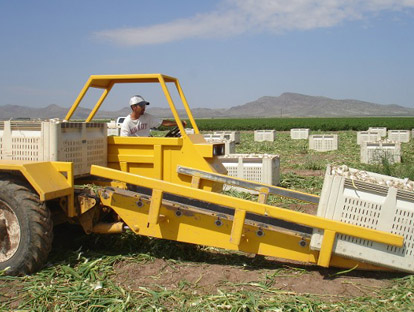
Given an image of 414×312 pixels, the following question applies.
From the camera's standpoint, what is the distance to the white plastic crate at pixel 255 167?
10062 millimetres

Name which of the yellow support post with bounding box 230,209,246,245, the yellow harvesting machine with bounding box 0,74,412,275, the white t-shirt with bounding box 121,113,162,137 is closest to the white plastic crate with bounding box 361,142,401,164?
the yellow harvesting machine with bounding box 0,74,412,275

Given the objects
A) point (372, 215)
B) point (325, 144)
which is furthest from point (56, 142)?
point (325, 144)

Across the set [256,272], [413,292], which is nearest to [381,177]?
[413,292]

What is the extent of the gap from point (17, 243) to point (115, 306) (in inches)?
55.5

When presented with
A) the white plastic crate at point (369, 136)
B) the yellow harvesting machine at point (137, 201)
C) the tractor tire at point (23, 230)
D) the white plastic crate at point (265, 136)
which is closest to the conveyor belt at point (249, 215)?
the yellow harvesting machine at point (137, 201)

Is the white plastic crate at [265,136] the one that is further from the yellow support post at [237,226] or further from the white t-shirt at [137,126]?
the yellow support post at [237,226]

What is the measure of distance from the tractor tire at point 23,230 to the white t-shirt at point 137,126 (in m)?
1.83

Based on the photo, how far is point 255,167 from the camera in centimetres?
1025

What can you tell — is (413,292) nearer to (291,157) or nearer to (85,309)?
(85,309)

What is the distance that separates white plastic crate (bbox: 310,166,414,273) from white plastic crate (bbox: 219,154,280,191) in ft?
18.6

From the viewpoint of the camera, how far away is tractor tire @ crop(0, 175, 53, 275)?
4570mm

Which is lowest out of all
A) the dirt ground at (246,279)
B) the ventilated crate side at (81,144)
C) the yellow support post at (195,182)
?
the dirt ground at (246,279)

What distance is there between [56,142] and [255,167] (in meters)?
5.98

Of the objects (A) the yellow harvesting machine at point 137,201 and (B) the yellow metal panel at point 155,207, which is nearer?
(A) the yellow harvesting machine at point 137,201
